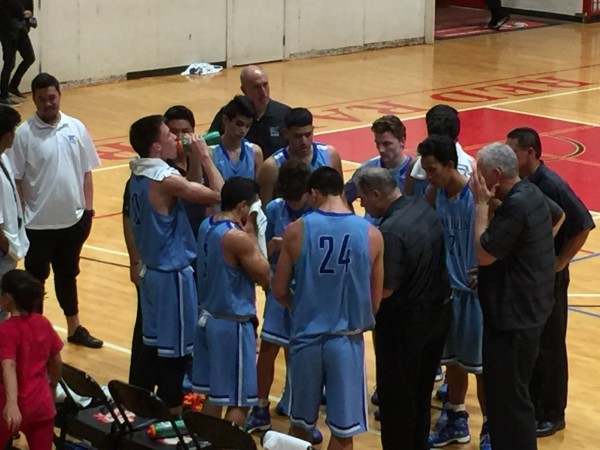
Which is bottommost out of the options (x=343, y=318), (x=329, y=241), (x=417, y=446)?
(x=417, y=446)

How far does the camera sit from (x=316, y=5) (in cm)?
2375

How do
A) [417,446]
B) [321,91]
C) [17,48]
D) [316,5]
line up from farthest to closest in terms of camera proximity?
[316,5]
[321,91]
[17,48]
[417,446]

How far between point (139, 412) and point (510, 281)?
2.21 m

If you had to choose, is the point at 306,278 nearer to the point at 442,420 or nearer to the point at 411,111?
the point at 442,420

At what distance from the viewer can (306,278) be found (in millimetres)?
7102

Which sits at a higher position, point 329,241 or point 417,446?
point 329,241

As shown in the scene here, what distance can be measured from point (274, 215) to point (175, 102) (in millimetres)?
11245

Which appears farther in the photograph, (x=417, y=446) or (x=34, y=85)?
(x=34, y=85)

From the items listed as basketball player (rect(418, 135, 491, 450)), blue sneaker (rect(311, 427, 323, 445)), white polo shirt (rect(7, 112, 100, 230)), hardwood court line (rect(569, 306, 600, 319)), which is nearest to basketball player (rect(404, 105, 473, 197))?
basketball player (rect(418, 135, 491, 450))

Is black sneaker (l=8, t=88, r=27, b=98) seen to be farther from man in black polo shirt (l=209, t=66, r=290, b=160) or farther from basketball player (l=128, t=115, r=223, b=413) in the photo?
basketball player (l=128, t=115, r=223, b=413)

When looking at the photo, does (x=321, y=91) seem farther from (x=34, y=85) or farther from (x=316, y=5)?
(x=34, y=85)

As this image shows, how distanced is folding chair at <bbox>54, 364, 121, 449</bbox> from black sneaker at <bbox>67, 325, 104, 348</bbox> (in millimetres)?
1685

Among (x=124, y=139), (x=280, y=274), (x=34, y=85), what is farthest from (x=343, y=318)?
(x=124, y=139)

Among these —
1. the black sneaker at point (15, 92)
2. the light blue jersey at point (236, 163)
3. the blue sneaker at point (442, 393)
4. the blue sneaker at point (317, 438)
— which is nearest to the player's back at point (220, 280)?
the blue sneaker at point (317, 438)
